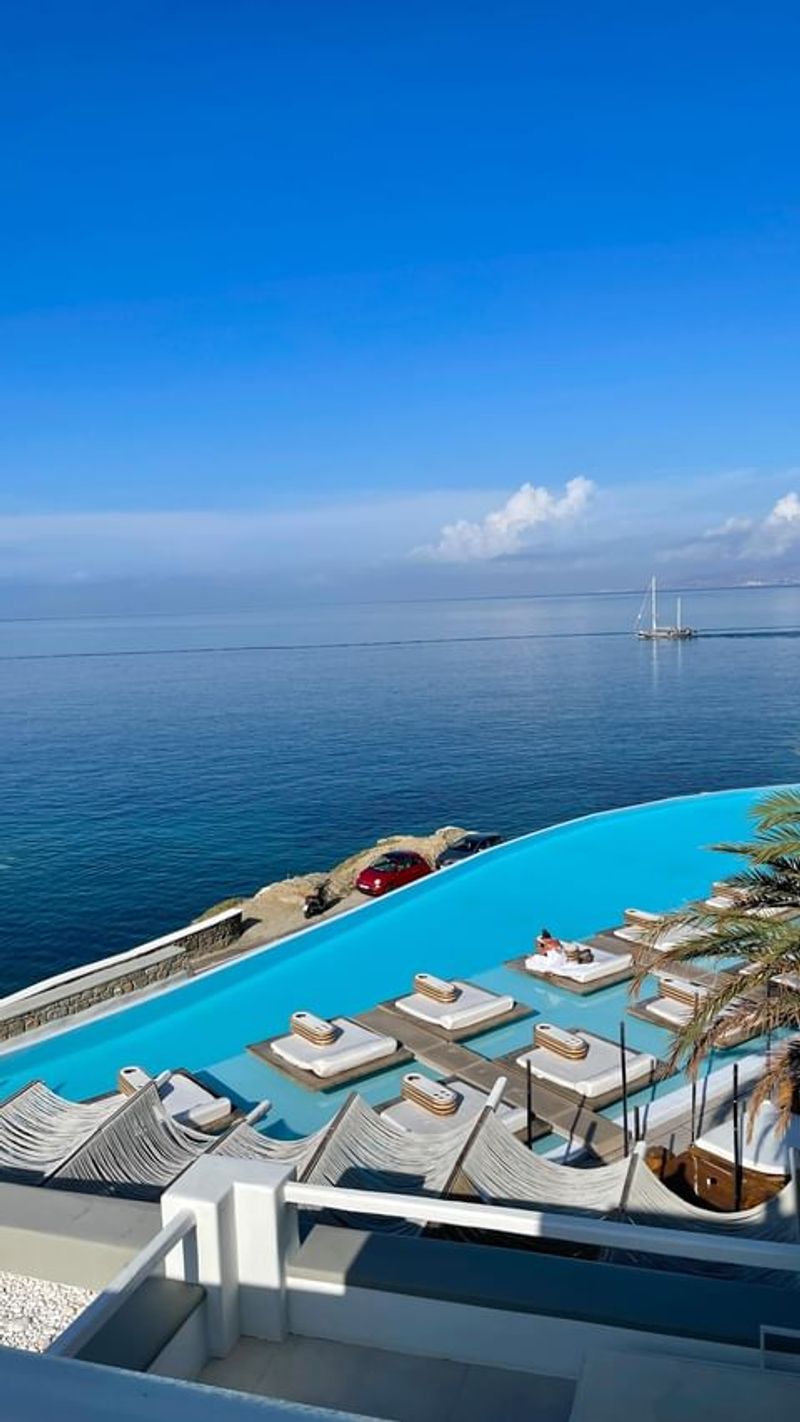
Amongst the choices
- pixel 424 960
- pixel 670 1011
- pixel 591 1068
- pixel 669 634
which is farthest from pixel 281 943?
pixel 669 634

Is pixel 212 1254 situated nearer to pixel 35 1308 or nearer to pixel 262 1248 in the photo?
pixel 262 1248

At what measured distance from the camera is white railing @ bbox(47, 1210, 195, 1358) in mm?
3518

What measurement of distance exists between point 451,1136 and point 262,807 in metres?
35.1

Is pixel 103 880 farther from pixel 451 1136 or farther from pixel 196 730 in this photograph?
pixel 196 730

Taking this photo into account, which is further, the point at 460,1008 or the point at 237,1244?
the point at 460,1008

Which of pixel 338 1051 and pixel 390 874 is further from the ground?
pixel 338 1051

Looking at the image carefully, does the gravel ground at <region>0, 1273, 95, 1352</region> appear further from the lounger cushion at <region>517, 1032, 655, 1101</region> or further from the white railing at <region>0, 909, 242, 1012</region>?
the white railing at <region>0, 909, 242, 1012</region>

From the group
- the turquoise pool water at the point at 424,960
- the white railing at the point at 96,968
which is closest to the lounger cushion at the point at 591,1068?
the turquoise pool water at the point at 424,960

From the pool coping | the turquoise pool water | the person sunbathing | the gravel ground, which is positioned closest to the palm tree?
the turquoise pool water

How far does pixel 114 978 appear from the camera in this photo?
20.2m

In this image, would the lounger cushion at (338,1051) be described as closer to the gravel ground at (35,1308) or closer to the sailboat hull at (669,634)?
Answer: the gravel ground at (35,1308)

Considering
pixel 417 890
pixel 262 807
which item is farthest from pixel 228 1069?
pixel 262 807

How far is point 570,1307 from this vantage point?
4.56 metres

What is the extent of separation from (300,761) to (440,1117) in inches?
1659
